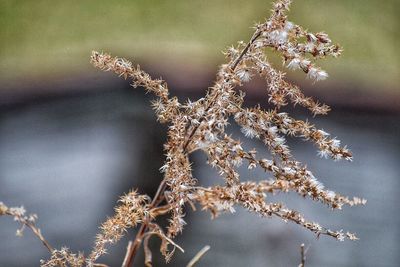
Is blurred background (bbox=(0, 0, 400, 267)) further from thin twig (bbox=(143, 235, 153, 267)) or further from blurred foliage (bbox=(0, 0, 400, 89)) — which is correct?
thin twig (bbox=(143, 235, 153, 267))

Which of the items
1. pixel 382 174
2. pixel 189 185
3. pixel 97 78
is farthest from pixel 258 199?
pixel 382 174

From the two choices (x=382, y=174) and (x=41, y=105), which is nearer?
(x=41, y=105)

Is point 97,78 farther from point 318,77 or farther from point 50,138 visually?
point 318,77

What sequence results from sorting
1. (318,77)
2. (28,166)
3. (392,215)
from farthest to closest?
1. (392,215)
2. (28,166)
3. (318,77)

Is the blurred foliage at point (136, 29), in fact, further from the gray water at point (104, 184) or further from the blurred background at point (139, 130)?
the gray water at point (104, 184)

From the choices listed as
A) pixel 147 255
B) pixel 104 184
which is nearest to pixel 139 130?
pixel 104 184

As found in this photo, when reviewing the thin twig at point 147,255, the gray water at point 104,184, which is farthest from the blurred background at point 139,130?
the thin twig at point 147,255

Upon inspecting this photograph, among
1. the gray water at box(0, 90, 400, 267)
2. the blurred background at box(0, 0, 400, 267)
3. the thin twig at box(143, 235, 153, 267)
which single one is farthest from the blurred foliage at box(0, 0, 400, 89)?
the thin twig at box(143, 235, 153, 267)

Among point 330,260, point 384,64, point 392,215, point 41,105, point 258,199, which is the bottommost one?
point 258,199
